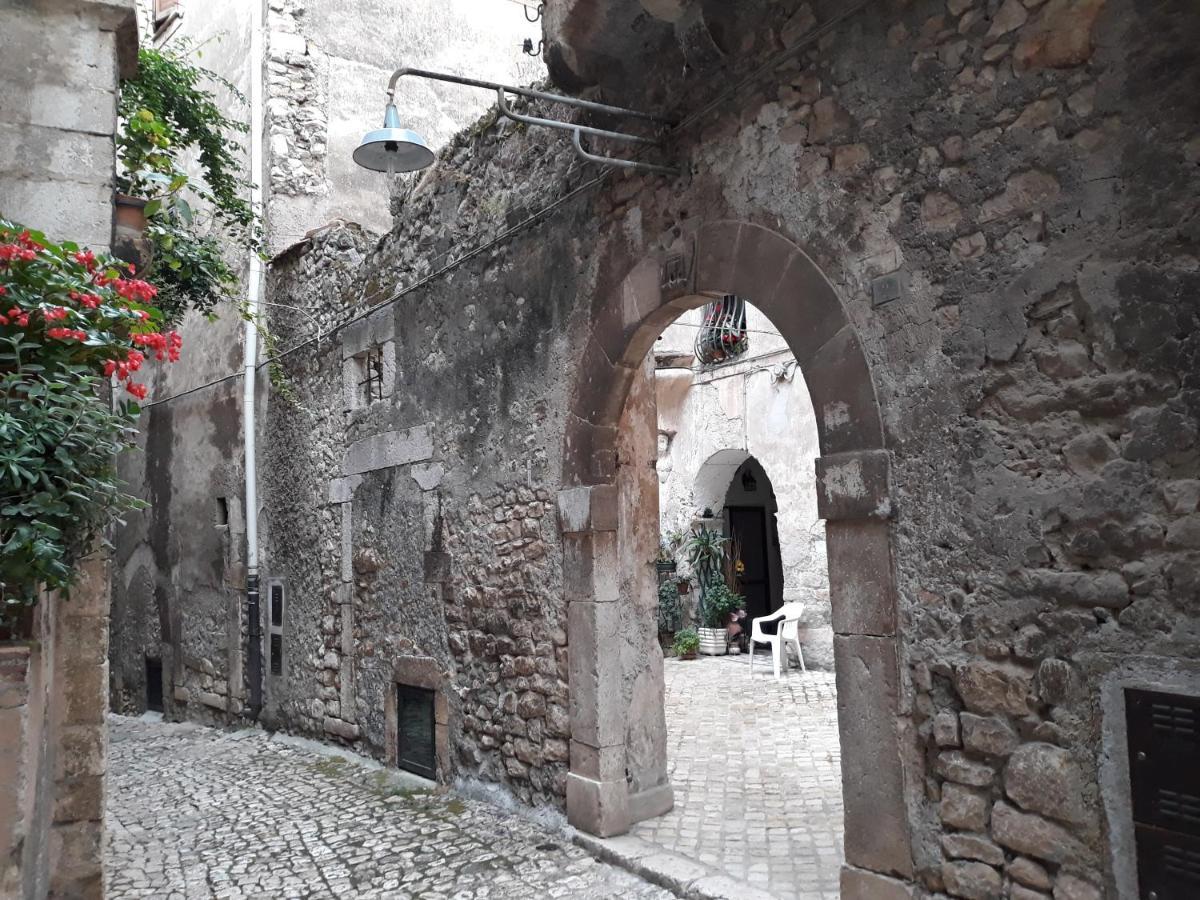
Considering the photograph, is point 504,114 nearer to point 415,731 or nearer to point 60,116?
point 60,116

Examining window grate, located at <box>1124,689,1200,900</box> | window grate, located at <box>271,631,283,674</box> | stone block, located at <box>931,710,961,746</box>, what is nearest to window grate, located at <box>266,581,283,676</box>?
window grate, located at <box>271,631,283,674</box>

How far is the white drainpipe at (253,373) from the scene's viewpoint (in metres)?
8.55

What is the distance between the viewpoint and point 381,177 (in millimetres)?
9859

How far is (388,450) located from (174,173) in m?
2.28

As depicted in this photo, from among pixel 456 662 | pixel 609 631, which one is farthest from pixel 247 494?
pixel 609 631

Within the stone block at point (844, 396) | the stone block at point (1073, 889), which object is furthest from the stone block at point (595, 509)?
the stone block at point (1073, 889)

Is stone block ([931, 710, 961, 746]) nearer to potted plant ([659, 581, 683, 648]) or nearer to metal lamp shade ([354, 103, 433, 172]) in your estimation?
metal lamp shade ([354, 103, 433, 172])

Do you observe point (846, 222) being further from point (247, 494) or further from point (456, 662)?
point (247, 494)

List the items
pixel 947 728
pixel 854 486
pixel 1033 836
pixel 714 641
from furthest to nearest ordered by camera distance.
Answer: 1. pixel 714 641
2. pixel 854 486
3. pixel 947 728
4. pixel 1033 836

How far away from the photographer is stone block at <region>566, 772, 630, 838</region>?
178 inches

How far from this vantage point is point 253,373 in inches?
348

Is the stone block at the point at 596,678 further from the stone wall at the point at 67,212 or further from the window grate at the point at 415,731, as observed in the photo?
the stone wall at the point at 67,212

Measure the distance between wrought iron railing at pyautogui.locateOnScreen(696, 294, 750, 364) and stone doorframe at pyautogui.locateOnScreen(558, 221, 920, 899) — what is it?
6087 mm

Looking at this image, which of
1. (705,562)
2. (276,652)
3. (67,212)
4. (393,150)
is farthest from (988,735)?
(705,562)
